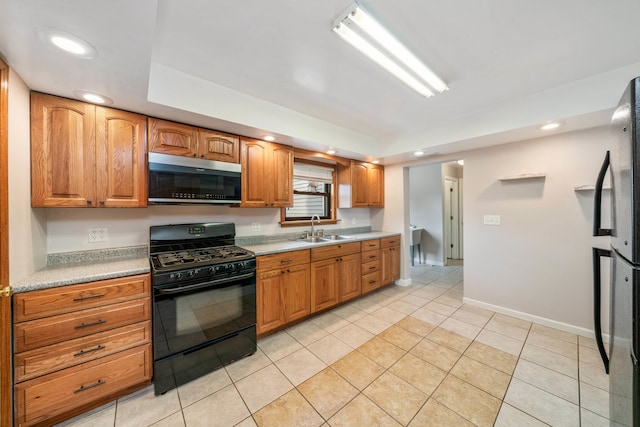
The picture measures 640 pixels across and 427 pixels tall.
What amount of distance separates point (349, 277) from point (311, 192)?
1438mm

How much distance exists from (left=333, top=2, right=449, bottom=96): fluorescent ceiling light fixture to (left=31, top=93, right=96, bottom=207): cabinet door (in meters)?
2.00

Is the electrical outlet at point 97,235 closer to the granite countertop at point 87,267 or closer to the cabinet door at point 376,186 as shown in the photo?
the granite countertop at point 87,267

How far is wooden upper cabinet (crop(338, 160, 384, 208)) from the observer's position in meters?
3.75

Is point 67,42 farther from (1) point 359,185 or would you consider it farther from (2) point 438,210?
(2) point 438,210

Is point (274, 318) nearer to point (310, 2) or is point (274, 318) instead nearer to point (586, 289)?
point (310, 2)

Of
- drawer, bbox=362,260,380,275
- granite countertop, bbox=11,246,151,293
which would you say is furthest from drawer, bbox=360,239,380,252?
granite countertop, bbox=11,246,151,293

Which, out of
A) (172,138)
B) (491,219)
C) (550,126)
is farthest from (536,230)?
(172,138)

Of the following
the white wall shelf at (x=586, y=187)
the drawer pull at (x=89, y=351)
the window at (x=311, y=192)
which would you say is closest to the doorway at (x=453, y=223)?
the white wall shelf at (x=586, y=187)

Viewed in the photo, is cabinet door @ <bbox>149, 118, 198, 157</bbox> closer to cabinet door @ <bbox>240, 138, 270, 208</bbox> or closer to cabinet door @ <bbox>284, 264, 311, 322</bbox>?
cabinet door @ <bbox>240, 138, 270, 208</bbox>

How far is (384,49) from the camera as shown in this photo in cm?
165

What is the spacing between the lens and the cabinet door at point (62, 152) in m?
1.61

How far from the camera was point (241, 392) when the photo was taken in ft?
5.68

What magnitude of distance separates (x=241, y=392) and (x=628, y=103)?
8.49ft

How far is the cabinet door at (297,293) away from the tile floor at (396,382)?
0.19 metres
